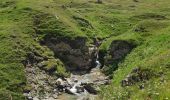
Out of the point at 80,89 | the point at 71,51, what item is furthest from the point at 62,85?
the point at 71,51

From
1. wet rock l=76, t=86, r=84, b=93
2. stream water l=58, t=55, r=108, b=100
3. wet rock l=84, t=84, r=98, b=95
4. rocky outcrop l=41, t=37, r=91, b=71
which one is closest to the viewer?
stream water l=58, t=55, r=108, b=100

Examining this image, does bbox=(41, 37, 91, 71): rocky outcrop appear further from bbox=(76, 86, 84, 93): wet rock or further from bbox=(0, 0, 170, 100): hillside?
bbox=(76, 86, 84, 93): wet rock

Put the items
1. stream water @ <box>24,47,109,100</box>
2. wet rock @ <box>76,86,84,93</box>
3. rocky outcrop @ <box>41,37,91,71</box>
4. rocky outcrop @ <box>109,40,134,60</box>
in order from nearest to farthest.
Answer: stream water @ <box>24,47,109,100</box>
wet rock @ <box>76,86,84,93</box>
rocky outcrop @ <box>109,40,134,60</box>
rocky outcrop @ <box>41,37,91,71</box>

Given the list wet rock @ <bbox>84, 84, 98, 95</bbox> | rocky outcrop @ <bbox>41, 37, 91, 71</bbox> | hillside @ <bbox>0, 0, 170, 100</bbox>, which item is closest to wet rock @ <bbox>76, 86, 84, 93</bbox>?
wet rock @ <bbox>84, 84, 98, 95</bbox>

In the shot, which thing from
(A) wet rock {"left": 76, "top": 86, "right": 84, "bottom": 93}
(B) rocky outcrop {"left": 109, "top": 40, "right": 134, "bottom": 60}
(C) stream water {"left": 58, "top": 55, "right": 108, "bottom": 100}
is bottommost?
(C) stream water {"left": 58, "top": 55, "right": 108, "bottom": 100}

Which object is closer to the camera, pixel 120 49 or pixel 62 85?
pixel 62 85

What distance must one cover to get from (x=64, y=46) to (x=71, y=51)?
2.44 meters

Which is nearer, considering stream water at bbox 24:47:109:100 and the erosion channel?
stream water at bbox 24:47:109:100

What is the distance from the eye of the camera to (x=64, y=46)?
111m

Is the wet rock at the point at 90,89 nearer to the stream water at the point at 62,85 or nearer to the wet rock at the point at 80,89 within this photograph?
the stream water at the point at 62,85

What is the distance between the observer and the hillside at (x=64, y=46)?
294ft

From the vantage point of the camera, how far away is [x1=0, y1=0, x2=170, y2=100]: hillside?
89.6 m

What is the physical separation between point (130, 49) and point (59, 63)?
16700mm

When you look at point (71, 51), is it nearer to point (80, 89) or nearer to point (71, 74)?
point (71, 74)
